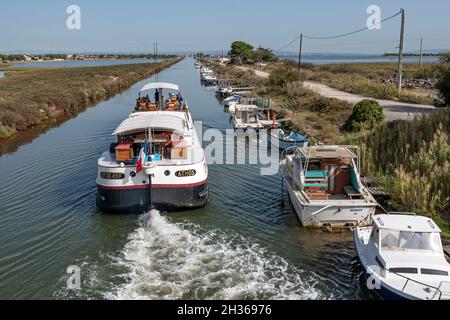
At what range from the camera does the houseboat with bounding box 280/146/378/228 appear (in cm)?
1360

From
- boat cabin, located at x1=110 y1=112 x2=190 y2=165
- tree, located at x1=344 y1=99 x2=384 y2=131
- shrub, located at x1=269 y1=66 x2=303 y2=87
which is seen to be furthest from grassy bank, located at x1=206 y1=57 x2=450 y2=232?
shrub, located at x1=269 y1=66 x2=303 y2=87

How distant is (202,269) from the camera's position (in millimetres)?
11383

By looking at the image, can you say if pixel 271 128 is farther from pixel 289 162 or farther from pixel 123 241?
pixel 123 241

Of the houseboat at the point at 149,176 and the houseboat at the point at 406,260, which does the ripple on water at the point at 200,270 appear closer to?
the houseboat at the point at 149,176

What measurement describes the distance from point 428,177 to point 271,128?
16136mm

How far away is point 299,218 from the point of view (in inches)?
570

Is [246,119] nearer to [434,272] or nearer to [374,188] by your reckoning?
[374,188]

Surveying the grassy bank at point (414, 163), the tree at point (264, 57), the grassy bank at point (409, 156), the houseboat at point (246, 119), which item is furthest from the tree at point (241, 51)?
the grassy bank at point (414, 163)

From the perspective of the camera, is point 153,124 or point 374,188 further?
point 153,124

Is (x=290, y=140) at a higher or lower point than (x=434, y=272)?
higher

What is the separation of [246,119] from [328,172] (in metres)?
17.4

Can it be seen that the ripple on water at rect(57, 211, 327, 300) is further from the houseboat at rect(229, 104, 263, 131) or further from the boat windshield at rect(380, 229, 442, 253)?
the houseboat at rect(229, 104, 263, 131)

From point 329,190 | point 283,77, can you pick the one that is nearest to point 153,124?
point 329,190
